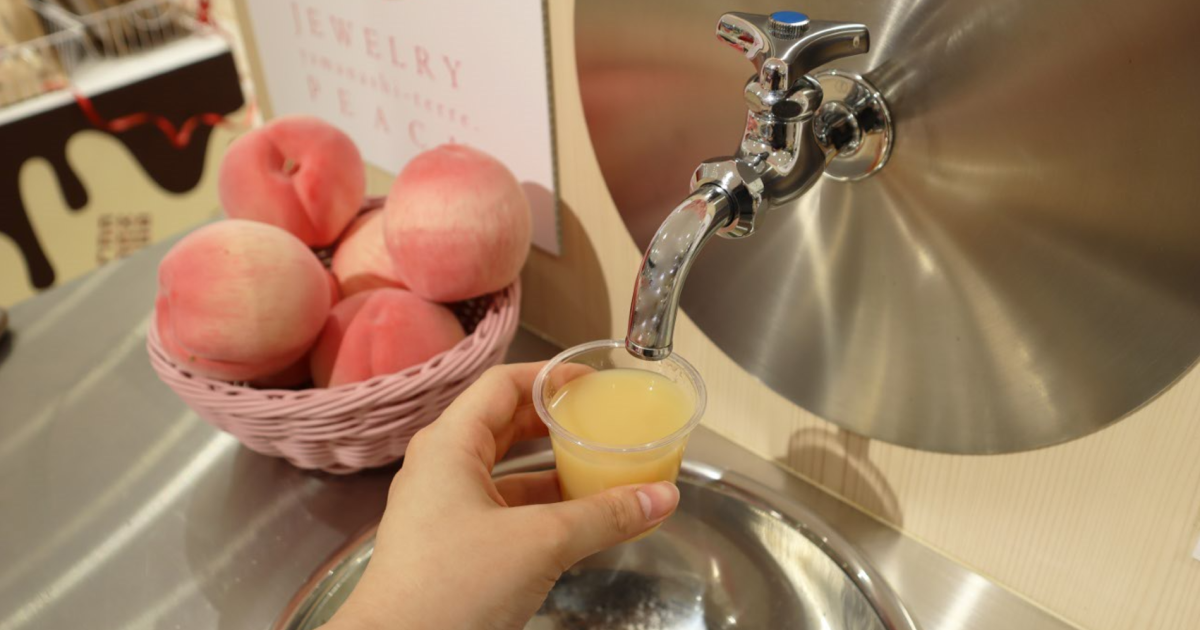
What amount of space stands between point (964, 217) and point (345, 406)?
416 mm

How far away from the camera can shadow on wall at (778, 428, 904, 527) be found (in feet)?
2.08

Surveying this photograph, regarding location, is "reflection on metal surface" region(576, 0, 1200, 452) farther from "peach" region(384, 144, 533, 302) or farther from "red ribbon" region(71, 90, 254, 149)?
"red ribbon" region(71, 90, 254, 149)

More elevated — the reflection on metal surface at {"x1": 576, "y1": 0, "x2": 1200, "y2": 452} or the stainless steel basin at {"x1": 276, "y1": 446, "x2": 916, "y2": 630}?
the reflection on metal surface at {"x1": 576, "y1": 0, "x2": 1200, "y2": 452}

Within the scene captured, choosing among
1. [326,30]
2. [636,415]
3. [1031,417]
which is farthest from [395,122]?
[1031,417]

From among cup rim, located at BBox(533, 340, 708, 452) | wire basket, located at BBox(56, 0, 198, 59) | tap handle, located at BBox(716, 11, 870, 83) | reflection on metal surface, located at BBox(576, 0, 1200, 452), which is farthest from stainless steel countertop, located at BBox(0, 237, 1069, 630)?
wire basket, located at BBox(56, 0, 198, 59)

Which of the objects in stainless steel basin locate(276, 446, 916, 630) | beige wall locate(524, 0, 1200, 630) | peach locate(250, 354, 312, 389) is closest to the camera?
beige wall locate(524, 0, 1200, 630)

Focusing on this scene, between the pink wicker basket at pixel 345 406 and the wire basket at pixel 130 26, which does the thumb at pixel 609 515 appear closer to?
the pink wicker basket at pixel 345 406

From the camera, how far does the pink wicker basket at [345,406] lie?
62cm

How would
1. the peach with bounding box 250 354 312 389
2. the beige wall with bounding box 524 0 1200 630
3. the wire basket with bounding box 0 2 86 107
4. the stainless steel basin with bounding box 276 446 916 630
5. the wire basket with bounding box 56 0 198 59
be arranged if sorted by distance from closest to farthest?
the beige wall with bounding box 524 0 1200 630, the stainless steel basin with bounding box 276 446 916 630, the peach with bounding box 250 354 312 389, the wire basket with bounding box 0 2 86 107, the wire basket with bounding box 56 0 198 59

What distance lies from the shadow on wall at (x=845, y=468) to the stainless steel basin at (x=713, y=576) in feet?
0.16

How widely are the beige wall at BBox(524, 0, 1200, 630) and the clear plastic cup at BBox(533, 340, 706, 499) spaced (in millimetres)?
129

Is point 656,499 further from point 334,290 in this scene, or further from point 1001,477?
point 334,290

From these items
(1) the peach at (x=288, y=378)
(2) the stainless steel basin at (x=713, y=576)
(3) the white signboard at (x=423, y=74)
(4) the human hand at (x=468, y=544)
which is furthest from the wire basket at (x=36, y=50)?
(4) the human hand at (x=468, y=544)

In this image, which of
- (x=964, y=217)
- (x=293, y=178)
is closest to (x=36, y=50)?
(x=293, y=178)
